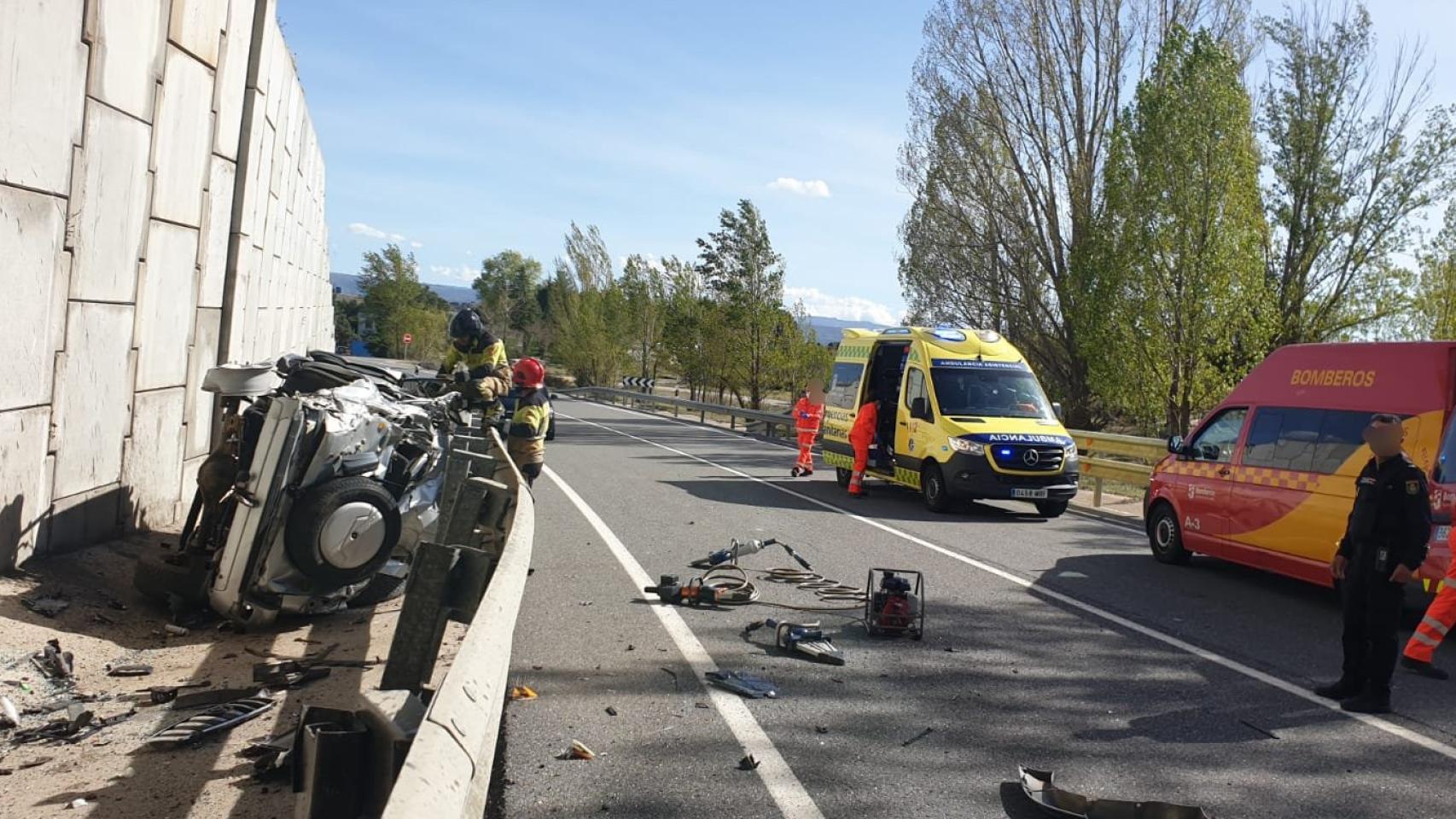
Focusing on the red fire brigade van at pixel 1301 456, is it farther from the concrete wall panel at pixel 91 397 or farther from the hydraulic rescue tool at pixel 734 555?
the concrete wall panel at pixel 91 397

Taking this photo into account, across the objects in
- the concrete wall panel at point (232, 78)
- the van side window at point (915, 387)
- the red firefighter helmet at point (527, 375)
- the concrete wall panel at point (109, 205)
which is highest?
the concrete wall panel at point (232, 78)

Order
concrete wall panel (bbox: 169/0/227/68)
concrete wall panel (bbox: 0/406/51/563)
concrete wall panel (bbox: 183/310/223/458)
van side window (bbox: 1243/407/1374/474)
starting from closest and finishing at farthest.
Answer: concrete wall panel (bbox: 0/406/51/563) < concrete wall panel (bbox: 169/0/227/68) < van side window (bbox: 1243/407/1374/474) < concrete wall panel (bbox: 183/310/223/458)

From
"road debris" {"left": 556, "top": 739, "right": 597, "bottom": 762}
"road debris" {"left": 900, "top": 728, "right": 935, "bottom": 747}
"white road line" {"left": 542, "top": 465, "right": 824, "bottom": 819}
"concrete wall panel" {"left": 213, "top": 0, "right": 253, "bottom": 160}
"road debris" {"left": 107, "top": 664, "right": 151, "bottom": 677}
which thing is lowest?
"road debris" {"left": 107, "top": 664, "right": 151, "bottom": 677}

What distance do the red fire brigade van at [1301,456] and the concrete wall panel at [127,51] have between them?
944cm

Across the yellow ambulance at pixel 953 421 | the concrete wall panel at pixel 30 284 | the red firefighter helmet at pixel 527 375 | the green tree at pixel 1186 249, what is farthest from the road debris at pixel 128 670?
the green tree at pixel 1186 249

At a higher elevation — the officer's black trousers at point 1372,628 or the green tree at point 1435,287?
the green tree at point 1435,287

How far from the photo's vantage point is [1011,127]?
30.3 meters

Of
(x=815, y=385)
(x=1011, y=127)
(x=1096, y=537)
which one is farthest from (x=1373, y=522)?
(x=1011, y=127)

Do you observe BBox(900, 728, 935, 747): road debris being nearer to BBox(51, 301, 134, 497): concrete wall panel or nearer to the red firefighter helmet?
BBox(51, 301, 134, 497): concrete wall panel

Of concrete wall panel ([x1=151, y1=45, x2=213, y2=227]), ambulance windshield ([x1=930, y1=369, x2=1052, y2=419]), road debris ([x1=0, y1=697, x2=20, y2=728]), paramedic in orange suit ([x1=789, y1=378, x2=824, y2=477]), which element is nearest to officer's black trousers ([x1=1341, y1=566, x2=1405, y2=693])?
road debris ([x1=0, y1=697, x2=20, y2=728])

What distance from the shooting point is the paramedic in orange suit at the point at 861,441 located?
53.1 ft

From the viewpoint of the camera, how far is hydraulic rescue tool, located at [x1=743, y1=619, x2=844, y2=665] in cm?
656

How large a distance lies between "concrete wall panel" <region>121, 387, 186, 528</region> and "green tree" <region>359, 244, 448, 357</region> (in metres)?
62.7

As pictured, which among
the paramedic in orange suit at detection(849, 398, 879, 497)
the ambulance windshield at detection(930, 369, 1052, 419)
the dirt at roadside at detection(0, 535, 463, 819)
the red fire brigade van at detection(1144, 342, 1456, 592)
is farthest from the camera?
the paramedic in orange suit at detection(849, 398, 879, 497)
